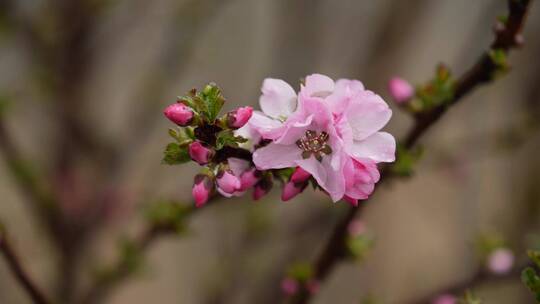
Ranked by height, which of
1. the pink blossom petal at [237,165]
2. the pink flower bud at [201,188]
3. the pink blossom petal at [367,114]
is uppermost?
the pink blossom petal at [367,114]

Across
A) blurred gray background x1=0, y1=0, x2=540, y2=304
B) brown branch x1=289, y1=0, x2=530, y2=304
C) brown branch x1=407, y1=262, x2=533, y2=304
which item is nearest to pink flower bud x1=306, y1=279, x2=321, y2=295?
brown branch x1=289, y1=0, x2=530, y2=304

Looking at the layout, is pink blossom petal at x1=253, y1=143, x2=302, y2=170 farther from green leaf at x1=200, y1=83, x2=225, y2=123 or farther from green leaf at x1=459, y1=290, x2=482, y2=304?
green leaf at x1=459, y1=290, x2=482, y2=304

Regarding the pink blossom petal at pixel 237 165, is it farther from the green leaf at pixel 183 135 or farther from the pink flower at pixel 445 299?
the pink flower at pixel 445 299

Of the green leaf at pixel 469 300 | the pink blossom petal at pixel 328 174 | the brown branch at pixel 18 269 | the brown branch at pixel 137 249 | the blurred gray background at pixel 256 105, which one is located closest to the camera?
the pink blossom petal at pixel 328 174

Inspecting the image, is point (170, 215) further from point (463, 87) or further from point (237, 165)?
point (463, 87)

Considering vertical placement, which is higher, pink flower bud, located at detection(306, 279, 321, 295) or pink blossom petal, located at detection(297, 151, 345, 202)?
pink blossom petal, located at detection(297, 151, 345, 202)

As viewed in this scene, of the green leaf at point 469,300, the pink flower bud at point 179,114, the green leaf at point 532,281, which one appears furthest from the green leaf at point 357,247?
the pink flower bud at point 179,114
